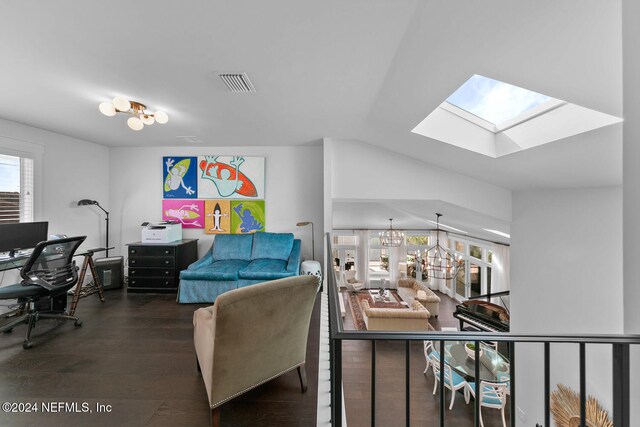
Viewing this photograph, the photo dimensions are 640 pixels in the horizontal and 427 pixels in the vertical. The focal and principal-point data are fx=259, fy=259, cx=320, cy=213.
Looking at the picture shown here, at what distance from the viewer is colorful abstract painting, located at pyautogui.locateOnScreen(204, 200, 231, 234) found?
4.69 m

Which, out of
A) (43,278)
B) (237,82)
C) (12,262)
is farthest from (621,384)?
(12,262)

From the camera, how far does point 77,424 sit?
1655 millimetres

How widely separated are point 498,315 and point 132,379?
21.1 feet

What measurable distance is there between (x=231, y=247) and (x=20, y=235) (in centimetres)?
247

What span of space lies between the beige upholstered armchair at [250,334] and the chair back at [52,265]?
197cm

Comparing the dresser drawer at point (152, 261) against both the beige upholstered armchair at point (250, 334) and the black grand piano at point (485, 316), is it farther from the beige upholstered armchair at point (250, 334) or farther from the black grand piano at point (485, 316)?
the black grand piano at point (485, 316)

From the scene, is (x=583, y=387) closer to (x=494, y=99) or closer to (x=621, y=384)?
(x=621, y=384)

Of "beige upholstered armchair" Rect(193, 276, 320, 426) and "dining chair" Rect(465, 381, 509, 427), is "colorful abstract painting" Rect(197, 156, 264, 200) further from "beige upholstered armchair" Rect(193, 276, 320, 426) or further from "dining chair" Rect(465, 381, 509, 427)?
"dining chair" Rect(465, 381, 509, 427)

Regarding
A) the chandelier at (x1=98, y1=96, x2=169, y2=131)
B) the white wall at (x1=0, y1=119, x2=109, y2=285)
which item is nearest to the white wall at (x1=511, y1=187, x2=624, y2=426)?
the chandelier at (x1=98, y1=96, x2=169, y2=131)

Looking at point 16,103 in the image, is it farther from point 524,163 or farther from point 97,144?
point 524,163

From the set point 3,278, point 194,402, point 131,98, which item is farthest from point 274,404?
point 3,278

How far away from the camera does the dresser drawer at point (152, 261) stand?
4023 millimetres

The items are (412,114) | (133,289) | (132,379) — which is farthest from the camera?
(133,289)

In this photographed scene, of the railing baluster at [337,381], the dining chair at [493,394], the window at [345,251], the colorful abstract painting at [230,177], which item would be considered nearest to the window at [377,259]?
the window at [345,251]
